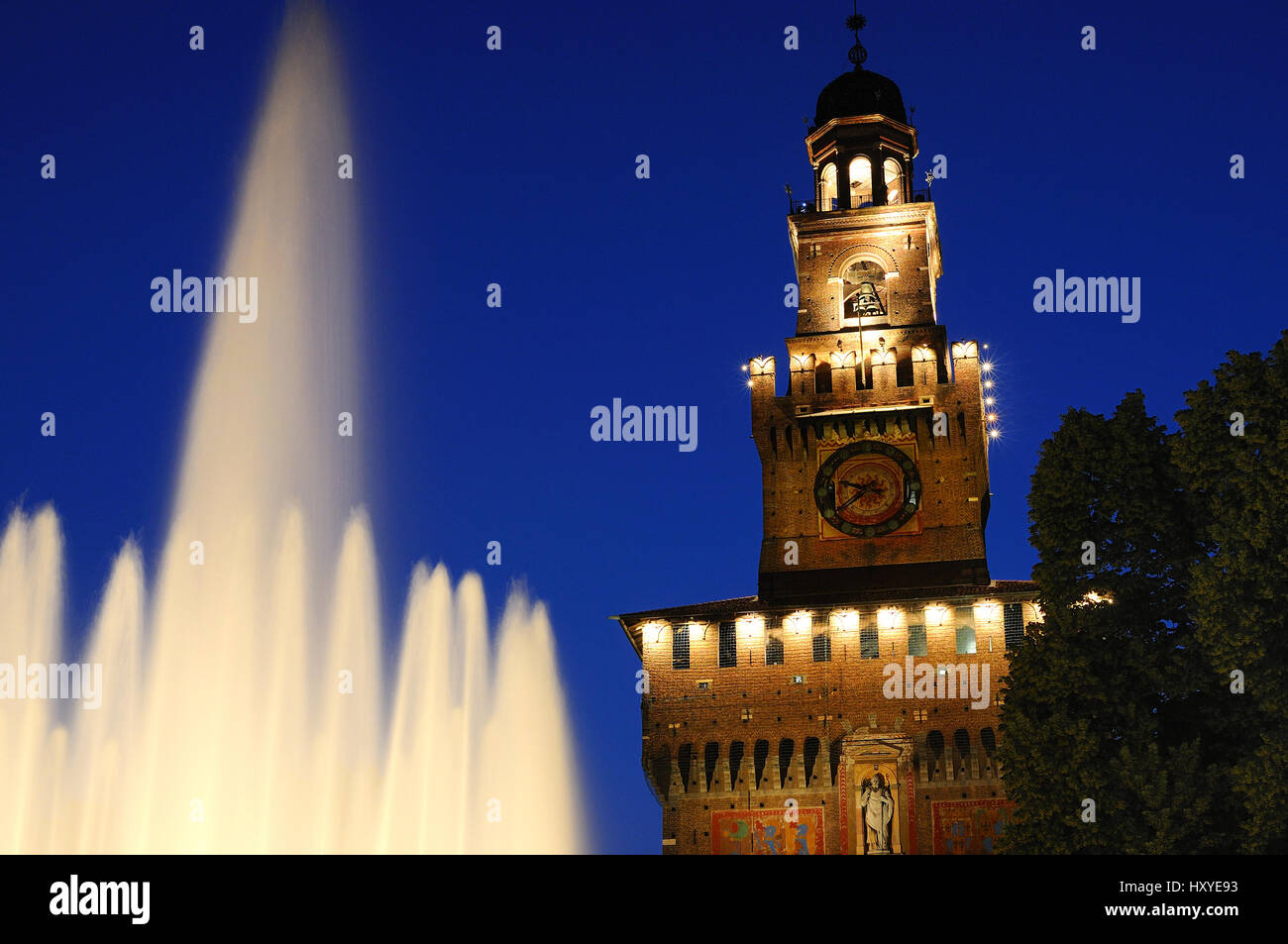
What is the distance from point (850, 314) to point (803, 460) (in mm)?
7913

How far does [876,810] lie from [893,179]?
29200 mm

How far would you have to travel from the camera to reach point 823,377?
6556cm

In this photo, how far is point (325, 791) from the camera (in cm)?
4516

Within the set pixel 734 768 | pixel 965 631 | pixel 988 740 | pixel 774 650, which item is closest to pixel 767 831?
pixel 734 768

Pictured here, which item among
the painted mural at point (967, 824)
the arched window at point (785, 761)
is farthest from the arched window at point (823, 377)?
the painted mural at point (967, 824)

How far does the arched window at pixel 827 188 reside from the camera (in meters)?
70.6

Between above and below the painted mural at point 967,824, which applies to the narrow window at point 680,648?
above

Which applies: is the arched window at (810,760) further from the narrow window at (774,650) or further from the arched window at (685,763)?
the arched window at (685,763)

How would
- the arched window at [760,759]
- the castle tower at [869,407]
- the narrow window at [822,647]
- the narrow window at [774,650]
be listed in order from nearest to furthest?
the arched window at [760,759]
the narrow window at [822,647]
the narrow window at [774,650]
the castle tower at [869,407]

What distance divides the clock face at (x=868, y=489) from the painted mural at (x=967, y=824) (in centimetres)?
1119

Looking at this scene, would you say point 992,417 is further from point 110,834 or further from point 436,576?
point 110,834

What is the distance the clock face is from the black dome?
16939 mm

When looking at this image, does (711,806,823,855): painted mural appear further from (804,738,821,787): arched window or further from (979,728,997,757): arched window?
(979,728,997,757): arched window

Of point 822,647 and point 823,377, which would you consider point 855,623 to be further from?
point 823,377
